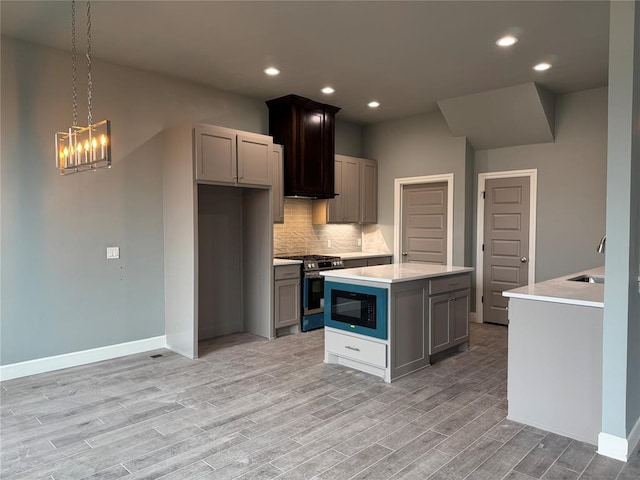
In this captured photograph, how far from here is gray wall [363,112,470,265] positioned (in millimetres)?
6215

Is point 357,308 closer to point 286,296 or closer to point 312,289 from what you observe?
point 286,296

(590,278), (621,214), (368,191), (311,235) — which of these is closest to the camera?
(621,214)

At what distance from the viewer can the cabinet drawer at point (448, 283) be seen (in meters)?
4.18

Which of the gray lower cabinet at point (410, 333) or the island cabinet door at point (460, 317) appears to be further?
the island cabinet door at point (460, 317)

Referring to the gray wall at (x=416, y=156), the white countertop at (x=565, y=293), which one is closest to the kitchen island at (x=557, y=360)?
the white countertop at (x=565, y=293)

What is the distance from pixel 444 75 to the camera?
488cm

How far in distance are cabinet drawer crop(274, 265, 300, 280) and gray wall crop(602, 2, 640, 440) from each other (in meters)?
3.49

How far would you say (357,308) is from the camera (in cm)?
400

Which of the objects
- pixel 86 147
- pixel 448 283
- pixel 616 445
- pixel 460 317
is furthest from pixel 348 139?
pixel 616 445

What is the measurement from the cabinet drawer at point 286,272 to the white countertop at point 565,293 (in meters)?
2.86

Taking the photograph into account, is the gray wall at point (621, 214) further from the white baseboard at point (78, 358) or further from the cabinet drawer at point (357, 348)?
the white baseboard at point (78, 358)

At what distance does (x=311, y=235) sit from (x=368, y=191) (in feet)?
4.05

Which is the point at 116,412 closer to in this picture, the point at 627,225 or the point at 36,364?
the point at 36,364

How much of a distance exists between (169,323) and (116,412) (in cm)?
168
